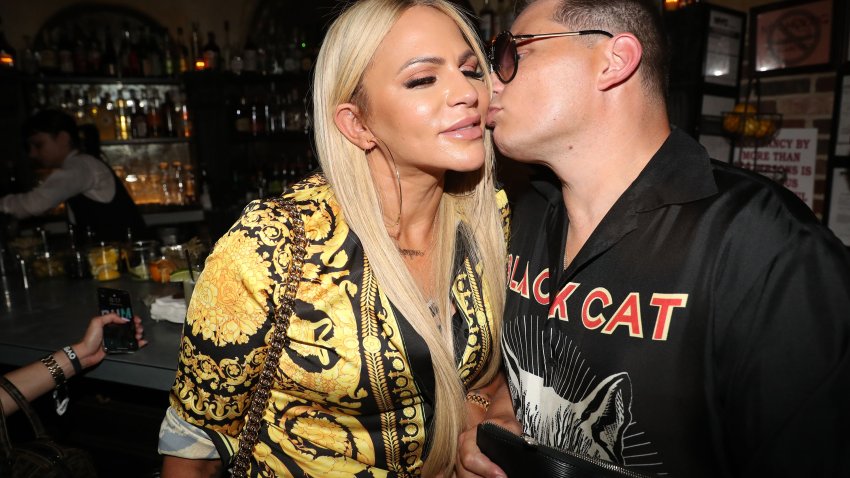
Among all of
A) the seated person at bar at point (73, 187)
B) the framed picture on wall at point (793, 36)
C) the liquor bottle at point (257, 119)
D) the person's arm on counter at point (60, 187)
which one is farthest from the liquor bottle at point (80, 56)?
the framed picture on wall at point (793, 36)

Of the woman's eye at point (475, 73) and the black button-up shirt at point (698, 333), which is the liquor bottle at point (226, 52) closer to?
the woman's eye at point (475, 73)

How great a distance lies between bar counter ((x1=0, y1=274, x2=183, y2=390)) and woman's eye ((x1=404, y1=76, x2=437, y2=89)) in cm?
129

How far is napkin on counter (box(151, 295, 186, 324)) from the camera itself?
2.33m

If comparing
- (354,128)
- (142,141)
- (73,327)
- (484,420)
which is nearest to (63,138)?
(142,141)

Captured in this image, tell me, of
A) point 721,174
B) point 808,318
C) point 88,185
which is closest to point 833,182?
point 721,174

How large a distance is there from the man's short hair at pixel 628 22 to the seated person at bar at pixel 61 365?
1873 mm

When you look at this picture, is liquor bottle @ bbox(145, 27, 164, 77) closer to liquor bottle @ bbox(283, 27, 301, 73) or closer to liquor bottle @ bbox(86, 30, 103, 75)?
liquor bottle @ bbox(86, 30, 103, 75)

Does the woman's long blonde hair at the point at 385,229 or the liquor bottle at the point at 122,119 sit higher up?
the liquor bottle at the point at 122,119

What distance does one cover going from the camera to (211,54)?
6086 mm

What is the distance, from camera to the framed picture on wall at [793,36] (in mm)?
3107

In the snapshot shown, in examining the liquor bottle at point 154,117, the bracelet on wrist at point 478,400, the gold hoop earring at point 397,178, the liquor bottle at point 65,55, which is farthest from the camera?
the liquor bottle at point 154,117

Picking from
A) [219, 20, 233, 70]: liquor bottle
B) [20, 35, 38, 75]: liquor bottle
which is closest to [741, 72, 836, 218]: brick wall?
Answer: [219, 20, 233, 70]: liquor bottle

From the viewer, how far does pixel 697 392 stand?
3.82ft

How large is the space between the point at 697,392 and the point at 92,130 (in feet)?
18.9
